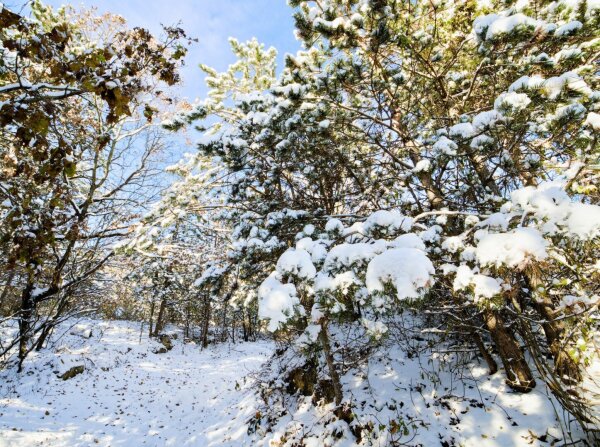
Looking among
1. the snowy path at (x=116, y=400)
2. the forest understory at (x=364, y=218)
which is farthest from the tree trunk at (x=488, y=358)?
the snowy path at (x=116, y=400)

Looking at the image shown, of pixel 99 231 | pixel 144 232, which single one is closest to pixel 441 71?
pixel 144 232

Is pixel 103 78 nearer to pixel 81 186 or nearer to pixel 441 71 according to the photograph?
pixel 441 71

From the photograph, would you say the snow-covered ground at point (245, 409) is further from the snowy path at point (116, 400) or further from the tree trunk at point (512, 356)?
the tree trunk at point (512, 356)

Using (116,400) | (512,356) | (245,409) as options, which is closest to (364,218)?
(512,356)

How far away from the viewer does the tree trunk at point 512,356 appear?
14.4ft

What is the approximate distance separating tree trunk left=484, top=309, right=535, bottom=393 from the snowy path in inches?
203

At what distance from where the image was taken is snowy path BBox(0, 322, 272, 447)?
6.88m

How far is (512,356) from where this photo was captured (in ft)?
14.5

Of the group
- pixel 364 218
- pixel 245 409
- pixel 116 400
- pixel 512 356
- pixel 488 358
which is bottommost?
pixel 116 400

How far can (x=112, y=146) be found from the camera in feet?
31.1

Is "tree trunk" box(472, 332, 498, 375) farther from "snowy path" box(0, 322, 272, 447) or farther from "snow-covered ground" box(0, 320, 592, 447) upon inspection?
"snowy path" box(0, 322, 272, 447)

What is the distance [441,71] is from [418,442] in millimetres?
5625

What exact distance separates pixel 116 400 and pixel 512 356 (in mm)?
11143

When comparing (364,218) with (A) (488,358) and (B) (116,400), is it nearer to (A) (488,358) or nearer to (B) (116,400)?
(A) (488,358)
